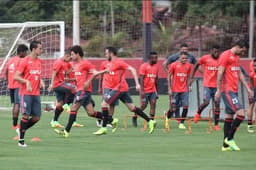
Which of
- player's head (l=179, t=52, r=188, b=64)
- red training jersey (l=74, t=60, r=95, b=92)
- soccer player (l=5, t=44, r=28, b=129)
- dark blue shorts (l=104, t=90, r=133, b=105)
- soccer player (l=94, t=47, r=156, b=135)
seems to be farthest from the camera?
player's head (l=179, t=52, r=188, b=64)

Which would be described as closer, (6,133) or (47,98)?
(6,133)

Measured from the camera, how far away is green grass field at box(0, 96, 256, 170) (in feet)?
35.0

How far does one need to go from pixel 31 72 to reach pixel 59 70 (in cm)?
431

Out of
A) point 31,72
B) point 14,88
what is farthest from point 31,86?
point 14,88

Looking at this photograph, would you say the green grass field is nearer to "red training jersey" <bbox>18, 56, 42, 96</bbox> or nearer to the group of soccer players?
the group of soccer players

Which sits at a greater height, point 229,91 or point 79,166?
point 229,91

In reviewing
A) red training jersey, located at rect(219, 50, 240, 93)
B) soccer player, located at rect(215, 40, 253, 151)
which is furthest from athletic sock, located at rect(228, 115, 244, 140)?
red training jersey, located at rect(219, 50, 240, 93)

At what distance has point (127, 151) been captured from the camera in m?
12.4

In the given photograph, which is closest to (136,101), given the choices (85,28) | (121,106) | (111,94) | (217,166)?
(121,106)

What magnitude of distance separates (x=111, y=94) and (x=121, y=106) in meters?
9.81

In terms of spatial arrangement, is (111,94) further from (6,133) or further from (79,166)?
(79,166)

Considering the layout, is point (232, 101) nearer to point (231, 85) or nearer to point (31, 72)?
point (231, 85)

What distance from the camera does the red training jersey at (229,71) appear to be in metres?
12.5

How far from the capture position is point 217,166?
10.5 m
